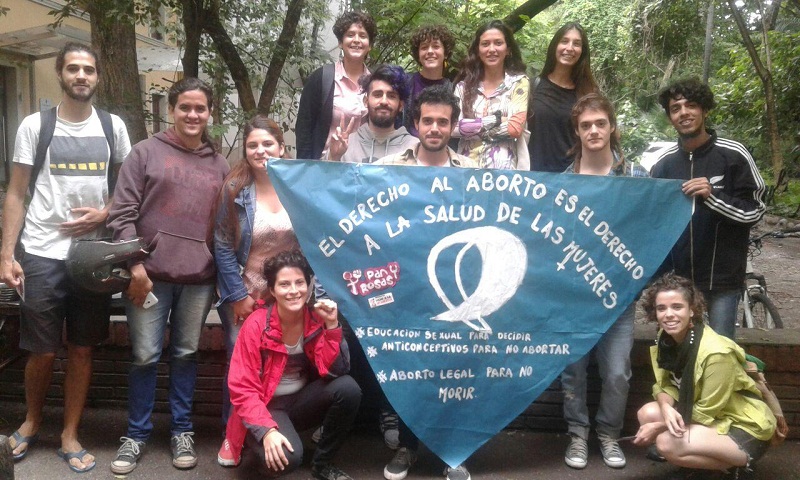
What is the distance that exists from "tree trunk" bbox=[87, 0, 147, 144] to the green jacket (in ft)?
14.4

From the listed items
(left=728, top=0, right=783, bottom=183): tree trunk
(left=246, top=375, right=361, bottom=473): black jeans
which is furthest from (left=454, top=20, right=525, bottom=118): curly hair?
(left=728, top=0, right=783, bottom=183): tree trunk

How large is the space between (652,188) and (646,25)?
1465cm

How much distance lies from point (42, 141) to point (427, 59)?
2.15 meters

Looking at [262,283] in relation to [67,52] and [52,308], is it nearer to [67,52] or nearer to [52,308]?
[52,308]

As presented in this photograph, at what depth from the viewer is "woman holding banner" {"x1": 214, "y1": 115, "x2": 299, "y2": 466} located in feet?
12.4

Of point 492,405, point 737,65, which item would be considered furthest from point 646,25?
point 492,405

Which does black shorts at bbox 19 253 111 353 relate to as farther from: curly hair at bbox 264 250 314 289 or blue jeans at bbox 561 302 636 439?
blue jeans at bbox 561 302 636 439

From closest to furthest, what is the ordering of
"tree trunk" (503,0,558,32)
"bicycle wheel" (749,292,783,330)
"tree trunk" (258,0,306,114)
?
1. "bicycle wheel" (749,292,783,330)
2. "tree trunk" (503,0,558,32)
3. "tree trunk" (258,0,306,114)

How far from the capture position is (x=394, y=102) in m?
4.15

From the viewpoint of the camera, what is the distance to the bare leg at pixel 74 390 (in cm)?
389

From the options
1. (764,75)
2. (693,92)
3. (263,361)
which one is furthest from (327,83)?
(764,75)

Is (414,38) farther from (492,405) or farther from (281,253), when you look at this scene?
(492,405)

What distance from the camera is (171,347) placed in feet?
12.9

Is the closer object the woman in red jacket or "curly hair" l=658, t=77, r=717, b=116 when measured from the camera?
the woman in red jacket
